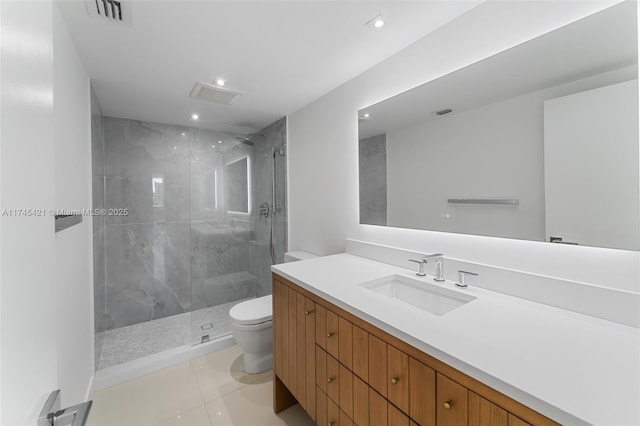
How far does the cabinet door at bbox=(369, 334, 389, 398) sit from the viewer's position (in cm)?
101

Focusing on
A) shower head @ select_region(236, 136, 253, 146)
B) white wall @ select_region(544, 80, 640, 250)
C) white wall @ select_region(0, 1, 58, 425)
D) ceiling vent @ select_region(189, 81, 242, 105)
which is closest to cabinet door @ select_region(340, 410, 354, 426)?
white wall @ select_region(0, 1, 58, 425)

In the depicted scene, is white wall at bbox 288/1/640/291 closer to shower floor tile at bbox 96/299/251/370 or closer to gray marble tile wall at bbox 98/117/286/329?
gray marble tile wall at bbox 98/117/286/329

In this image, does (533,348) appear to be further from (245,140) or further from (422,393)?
(245,140)

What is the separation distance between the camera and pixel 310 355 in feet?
4.66

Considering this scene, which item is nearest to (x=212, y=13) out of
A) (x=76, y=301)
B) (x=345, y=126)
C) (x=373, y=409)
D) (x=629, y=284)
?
(x=345, y=126)

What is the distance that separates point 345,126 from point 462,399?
1883 millimetres

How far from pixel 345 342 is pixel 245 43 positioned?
1.74 meters

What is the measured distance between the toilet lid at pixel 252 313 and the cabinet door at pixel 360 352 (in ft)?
3.63

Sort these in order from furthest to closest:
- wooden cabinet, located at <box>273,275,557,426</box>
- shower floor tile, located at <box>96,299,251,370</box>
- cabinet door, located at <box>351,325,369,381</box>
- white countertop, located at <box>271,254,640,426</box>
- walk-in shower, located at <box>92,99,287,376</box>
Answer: walk-in shower, located at <box>92,99,287,376</box>, shower floor tile, located at <box>96,299,251,370</box>, cabinet door, located at <box>351,325,369,381</box>, wooden cabinet, located at <box>273,275,557,426</box>, white countertop, located at <box>271,254,640,426</box>

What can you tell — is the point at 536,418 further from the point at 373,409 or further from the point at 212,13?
the point at 212,13

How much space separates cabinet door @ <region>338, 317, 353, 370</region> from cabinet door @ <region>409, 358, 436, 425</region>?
305 millimetres

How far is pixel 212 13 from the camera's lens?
54.5 inches

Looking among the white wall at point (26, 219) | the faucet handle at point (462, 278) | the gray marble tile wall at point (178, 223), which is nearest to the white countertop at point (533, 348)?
the faucet handle at point (462, 278)

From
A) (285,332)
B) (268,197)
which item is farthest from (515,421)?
(268,197)
